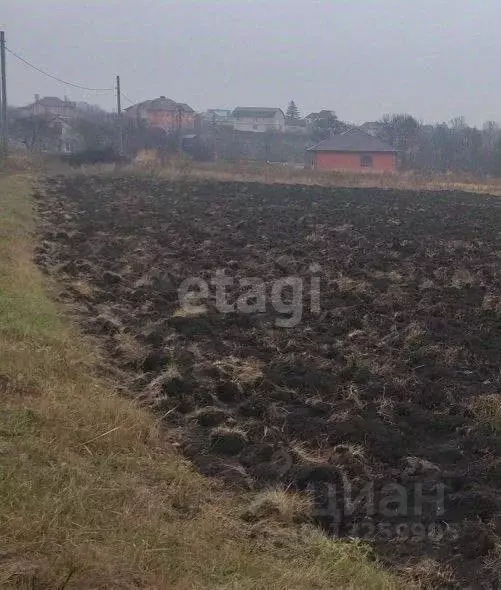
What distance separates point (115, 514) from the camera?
141 inches

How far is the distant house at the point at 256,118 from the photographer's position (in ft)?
317

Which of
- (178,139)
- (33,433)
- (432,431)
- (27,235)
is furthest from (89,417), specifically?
(178,139)

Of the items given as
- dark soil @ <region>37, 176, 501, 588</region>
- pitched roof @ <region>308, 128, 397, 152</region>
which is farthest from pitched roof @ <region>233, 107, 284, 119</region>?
dark soil @ <region>37, 176, 501, 588</region>

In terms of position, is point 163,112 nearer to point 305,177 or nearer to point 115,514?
point 305,177

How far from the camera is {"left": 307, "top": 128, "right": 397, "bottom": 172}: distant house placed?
52.8 m

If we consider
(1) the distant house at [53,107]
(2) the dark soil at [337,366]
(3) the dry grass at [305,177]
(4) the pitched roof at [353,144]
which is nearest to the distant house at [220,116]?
(1) the distant house at [53,107]

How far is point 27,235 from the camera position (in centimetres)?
1359

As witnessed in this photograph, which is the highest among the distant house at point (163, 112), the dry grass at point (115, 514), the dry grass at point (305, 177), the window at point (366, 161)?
the distant house at point (163, 112)

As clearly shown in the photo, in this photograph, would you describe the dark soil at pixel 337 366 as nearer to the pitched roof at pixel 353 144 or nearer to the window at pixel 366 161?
the window at pixel 366 161

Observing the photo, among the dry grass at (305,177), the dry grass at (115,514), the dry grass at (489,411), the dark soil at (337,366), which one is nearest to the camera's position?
the dry grass at (115,514)

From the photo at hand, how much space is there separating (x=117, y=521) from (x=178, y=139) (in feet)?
178

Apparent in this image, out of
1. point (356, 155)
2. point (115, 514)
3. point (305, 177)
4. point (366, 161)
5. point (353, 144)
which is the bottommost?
point (115, 514)

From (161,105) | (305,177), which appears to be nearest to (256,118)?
(161,105)

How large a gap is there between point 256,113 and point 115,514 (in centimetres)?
9853
